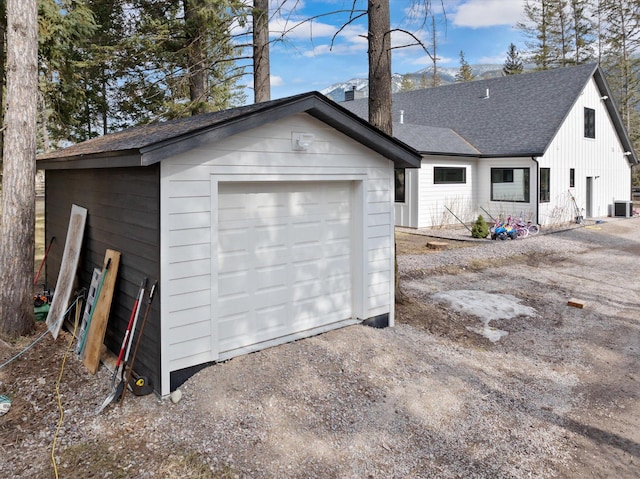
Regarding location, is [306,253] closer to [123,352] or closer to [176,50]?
[123,352]

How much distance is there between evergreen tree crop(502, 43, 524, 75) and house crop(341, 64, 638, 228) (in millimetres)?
27754

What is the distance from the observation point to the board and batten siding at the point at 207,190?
172 inches

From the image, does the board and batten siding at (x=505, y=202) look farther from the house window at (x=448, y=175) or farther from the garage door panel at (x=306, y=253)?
the garage door panel at (x=306, y=253)

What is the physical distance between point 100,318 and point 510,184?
52.2ft

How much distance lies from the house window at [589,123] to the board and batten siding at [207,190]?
17.1m

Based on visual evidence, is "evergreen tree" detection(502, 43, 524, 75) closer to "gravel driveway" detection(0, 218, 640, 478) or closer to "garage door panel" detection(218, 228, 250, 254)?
"gravel driveway" detection(0, 218, 640, 478)

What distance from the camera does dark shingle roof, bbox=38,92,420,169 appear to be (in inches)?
163

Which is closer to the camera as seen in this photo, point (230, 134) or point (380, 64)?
point (230, 134)

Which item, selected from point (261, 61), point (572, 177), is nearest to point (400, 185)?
point (572, 177)

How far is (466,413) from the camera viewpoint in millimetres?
4441

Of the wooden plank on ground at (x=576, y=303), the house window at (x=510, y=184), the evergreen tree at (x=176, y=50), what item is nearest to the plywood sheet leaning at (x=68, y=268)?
the evergreen tree at (x=176, y=50)

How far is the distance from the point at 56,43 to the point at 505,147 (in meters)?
14.6

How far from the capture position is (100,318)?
16.6ft

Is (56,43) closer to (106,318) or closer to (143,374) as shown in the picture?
(106,318)
